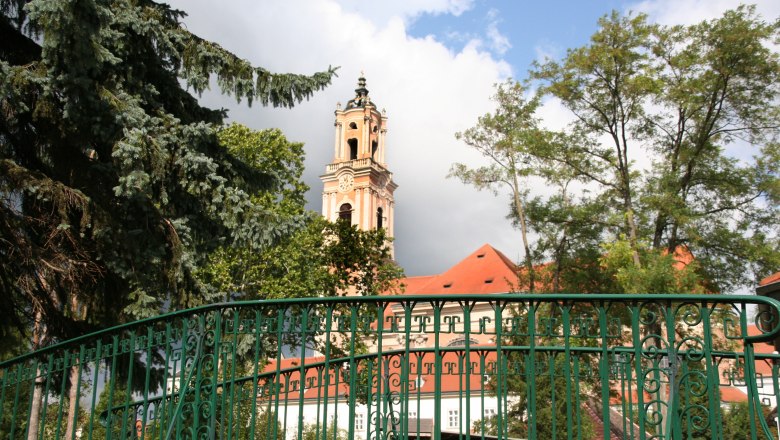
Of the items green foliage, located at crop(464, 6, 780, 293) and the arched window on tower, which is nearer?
green foliage, located at crop(464, 6, 780, 293)

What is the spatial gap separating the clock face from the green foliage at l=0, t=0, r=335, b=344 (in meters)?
49.8

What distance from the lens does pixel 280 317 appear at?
5.57 m

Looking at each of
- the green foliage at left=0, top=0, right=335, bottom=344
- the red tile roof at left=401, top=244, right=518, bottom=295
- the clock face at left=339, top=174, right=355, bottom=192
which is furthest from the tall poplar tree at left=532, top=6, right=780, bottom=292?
the clock face at left=339, top=174, right=355, bottom=192

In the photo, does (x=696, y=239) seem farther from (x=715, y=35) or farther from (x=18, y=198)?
(x=18, y=198)

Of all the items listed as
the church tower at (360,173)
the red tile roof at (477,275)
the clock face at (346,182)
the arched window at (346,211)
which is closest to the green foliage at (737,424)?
the red tile roof at (477,275)

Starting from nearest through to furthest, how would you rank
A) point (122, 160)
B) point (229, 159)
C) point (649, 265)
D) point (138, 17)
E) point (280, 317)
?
point (280, 317) → point (122, 160) → point (138, 17) → point (229, 159) → point (649, 265)

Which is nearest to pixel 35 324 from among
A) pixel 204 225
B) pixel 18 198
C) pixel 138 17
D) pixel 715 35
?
pixel 18 198

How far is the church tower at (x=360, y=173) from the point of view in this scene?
61031 mm

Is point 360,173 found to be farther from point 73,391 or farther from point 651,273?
point 651,273

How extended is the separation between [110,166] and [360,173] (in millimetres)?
51499

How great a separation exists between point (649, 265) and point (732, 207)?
4.47 metres

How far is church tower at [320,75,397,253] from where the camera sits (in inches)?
2403

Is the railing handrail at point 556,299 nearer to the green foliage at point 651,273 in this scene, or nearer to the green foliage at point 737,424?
the green foliage at point 737,424

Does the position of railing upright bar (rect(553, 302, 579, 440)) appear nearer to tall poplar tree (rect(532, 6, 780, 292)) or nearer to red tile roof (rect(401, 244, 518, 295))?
tall poplar tree (rect(532, 6, 780, 292))
